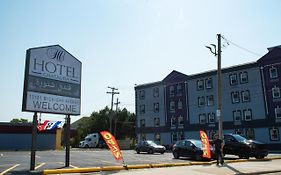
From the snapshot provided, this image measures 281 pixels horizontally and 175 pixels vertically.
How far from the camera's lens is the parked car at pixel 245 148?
22406 millimetres

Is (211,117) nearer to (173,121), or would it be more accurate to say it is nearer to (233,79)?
(233,79)

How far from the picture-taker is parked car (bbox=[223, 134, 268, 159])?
882 inches

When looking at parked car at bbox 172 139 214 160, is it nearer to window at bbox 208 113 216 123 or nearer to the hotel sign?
the hotel sign

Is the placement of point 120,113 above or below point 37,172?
above

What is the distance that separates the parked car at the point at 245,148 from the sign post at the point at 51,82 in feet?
41.7

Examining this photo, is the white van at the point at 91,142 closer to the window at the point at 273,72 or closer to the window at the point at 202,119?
the window at the point at 202,119

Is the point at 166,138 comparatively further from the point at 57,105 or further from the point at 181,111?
the point at 57,105

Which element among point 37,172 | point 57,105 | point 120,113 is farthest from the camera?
point 120,113

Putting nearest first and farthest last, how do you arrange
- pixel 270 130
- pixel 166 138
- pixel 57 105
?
pixel 57 105 → pixel 270 130 → pixel 166 138

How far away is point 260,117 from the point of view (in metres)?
44.3

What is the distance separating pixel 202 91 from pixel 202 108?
280cm

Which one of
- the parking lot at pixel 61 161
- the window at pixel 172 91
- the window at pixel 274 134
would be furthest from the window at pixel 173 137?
the parking lot at pixel 61 161

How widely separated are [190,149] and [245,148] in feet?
13.1

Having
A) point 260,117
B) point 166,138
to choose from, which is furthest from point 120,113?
point 260,117
